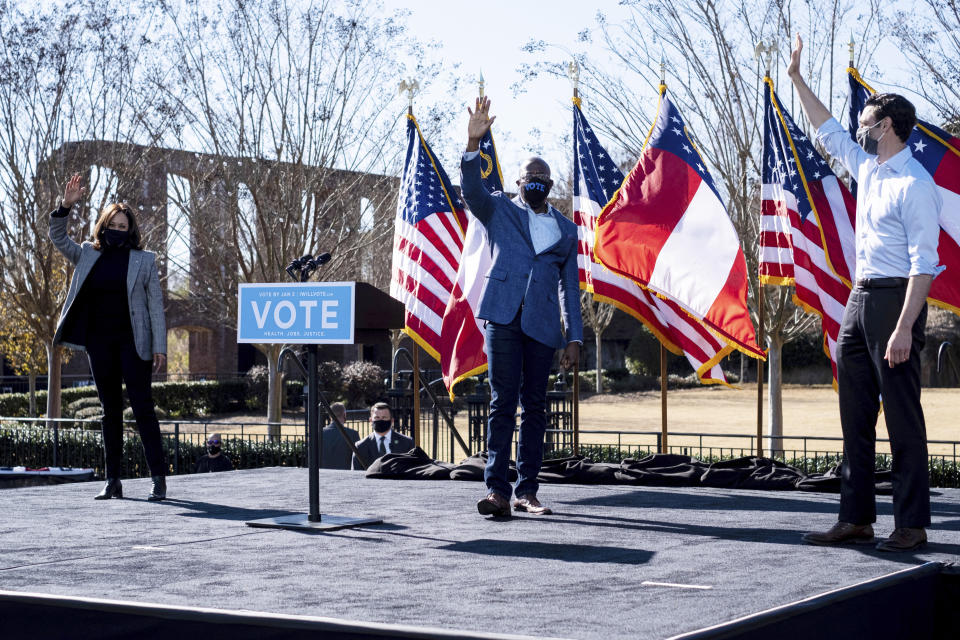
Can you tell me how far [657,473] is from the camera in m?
6.76

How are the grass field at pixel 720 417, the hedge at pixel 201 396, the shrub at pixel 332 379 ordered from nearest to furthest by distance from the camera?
the grass field at pixel 720 417 → the hedge at pixel 201 396 → the shrub at pixel 332 379

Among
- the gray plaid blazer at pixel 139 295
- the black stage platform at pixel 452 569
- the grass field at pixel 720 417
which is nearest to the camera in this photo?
the black stage platform at pixel 452 569

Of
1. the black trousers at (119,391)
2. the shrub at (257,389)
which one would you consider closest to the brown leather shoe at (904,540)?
the black trousers at (119,391)

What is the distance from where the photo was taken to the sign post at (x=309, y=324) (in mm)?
4980

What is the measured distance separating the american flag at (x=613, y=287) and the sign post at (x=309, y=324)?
Answer: 351 cm

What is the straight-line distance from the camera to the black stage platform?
2.95m

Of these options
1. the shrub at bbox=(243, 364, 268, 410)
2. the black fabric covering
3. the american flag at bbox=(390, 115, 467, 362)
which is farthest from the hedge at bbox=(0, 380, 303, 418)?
the black fabric covering

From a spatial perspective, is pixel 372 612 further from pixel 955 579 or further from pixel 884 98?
pixel 884 98

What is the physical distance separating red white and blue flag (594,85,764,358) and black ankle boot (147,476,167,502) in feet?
11.2

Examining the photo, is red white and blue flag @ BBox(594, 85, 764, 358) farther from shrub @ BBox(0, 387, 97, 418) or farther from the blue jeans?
shrub @ BBox(0, 387, 97, 418)

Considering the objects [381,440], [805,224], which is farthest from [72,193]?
[805,224]

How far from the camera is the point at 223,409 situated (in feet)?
107

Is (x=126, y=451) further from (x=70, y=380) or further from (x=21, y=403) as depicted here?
(x=70, y=380)

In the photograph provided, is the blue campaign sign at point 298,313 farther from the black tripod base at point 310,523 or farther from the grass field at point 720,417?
the grass field at point 720,417
